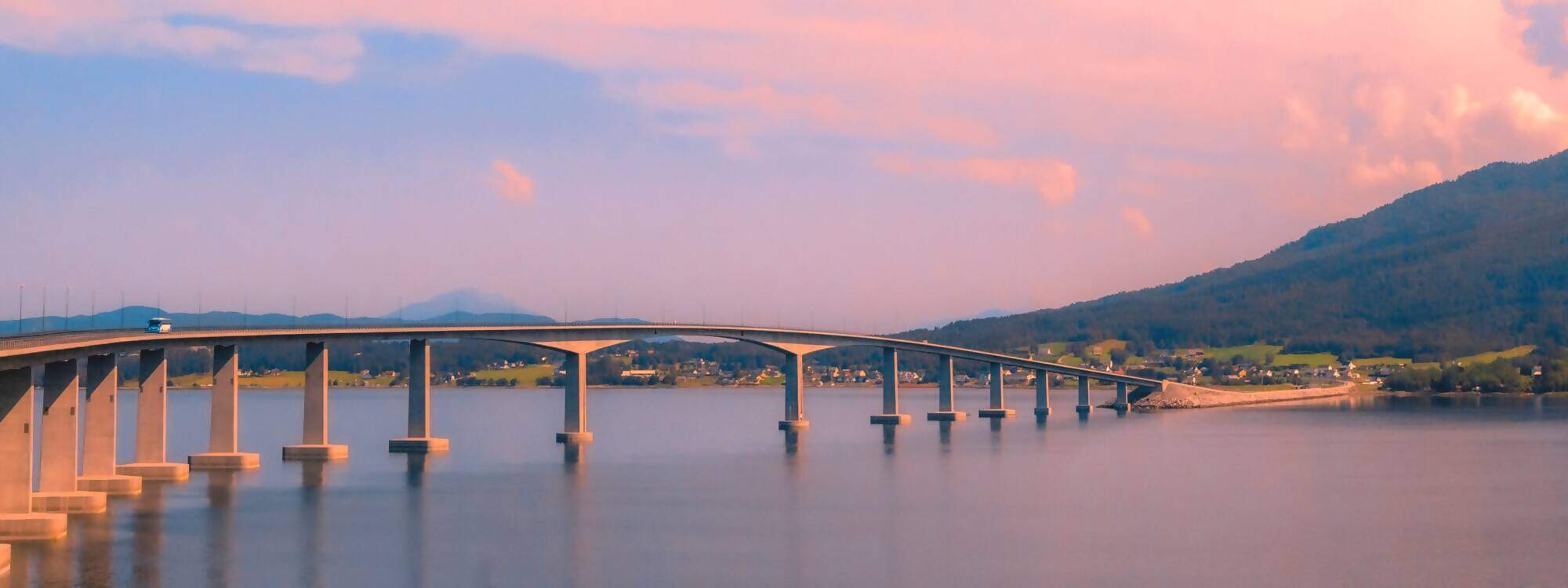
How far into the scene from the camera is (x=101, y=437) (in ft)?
221

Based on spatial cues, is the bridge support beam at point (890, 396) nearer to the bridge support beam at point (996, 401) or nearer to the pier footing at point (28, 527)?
the bridge support beam at point (996, 401)

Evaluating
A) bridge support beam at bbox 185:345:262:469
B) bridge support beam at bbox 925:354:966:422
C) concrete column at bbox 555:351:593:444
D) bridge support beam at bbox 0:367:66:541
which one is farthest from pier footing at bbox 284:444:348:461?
bridge support beam at bbox 925:354:966:422

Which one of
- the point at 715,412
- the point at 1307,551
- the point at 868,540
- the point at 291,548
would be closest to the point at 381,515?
the point at 291,548

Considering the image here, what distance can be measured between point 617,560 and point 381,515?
49.0 feet

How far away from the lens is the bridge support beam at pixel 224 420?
3140 inches

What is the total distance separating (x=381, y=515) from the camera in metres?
63.4

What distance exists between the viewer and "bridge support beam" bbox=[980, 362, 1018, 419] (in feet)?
506

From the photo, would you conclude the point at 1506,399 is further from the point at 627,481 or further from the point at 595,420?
the point at 627,481

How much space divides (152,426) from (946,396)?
86.1 m

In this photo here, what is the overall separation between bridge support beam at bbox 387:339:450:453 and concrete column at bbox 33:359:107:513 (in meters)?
32.8

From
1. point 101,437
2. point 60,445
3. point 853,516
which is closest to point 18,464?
point 60,445

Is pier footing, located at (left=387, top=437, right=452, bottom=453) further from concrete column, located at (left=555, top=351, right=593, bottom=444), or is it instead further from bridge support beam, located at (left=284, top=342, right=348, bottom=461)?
concrete column, located at (left=555, top=351, right=593, bottom=444)

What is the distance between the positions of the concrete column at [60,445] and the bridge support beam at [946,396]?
3692 inches

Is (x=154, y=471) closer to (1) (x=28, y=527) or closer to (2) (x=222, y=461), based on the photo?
(2) (x=222, y=461)
